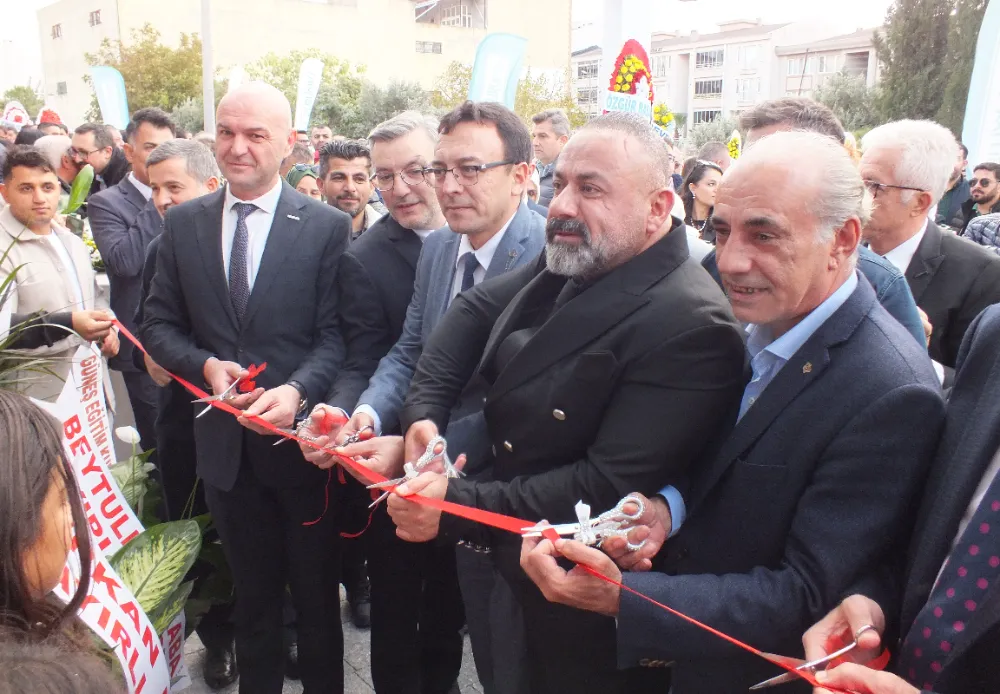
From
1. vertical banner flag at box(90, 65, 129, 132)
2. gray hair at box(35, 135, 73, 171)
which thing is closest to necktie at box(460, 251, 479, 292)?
gray hair at box(35, 135, 73, 171)

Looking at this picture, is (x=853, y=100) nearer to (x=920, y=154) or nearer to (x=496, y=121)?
(x=920, y=154)

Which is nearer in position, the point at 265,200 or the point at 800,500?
the point at 800,500

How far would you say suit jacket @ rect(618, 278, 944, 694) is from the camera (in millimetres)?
1639

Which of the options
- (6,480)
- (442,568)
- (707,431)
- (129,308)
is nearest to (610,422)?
(707,431)

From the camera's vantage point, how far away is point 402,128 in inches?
141

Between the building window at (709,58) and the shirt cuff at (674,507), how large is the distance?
70.1m

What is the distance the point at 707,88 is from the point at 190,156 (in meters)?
69.0

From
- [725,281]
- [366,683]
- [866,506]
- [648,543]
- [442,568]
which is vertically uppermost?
[725,281]

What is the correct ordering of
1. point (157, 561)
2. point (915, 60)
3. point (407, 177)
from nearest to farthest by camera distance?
1. point (157, 561)
2. point (407, 177)
3. point (915, 60)

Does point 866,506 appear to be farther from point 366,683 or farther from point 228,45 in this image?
point 228,45

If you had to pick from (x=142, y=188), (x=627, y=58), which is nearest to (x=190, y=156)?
(x=142, y=188)

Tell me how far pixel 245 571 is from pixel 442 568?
2.64ft

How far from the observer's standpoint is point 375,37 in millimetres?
58406

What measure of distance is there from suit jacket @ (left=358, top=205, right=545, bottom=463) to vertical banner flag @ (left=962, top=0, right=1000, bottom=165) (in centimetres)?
728
